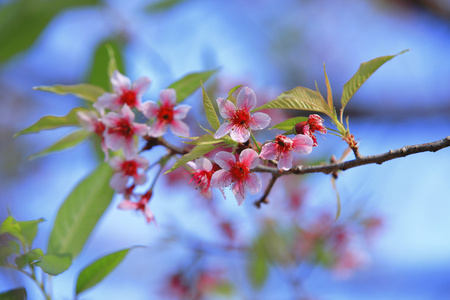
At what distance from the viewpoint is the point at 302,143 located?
101cm

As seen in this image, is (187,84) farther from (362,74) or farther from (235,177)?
(362,74)

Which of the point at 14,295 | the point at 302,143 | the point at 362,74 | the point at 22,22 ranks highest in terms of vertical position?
the point at 362,74

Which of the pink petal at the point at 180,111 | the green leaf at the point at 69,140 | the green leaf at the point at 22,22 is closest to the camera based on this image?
the pink petal at the point at 180,111

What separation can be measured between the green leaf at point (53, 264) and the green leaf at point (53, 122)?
→ 37 cm

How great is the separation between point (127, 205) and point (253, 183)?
447mm

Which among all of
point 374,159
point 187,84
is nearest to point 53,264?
Result: point 187,84

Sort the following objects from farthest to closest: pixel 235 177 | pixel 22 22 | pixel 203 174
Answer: pixel 22 22, pixel 203 174, pixel 235 177

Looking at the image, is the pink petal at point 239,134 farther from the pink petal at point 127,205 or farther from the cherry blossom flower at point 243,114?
the pink petal at point 127,205

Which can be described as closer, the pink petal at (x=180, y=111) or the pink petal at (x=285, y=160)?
the pink petal at (x=285, y=160)

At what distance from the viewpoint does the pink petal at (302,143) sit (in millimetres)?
1006

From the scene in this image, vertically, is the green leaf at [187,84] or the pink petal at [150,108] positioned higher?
the green leaf at [187,84]

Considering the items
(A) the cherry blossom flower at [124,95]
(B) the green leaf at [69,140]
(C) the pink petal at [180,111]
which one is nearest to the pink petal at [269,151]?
(C) the pink petal at [180,111]

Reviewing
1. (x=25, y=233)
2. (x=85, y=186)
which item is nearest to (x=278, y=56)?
(x=85, y=186)

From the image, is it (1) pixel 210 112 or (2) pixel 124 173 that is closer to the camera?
(1) pixel 210 112
